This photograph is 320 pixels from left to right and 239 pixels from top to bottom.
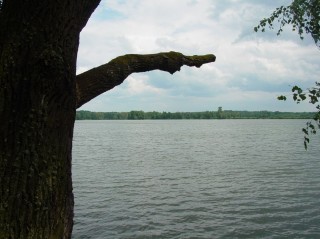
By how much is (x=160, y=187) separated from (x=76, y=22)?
21.7m

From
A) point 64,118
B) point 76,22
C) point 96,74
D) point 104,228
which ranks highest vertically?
point 76,22

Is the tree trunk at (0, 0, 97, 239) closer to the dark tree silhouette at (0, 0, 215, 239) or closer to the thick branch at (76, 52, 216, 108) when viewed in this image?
the dark tree silhouette at (0, 0, 215, 239)

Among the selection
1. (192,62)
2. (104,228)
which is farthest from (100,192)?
(192,62)

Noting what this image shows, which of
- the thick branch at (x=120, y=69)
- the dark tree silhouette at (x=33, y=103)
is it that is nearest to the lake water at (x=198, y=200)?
the thick branch at (x=120, y=69)

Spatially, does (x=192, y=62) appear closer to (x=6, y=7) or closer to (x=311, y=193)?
(x=6, y=7)

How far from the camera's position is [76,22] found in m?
2.50

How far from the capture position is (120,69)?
327 centimetres

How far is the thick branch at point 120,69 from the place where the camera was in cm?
307

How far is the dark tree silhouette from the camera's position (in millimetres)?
2381

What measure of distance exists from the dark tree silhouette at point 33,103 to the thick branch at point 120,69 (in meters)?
0.54

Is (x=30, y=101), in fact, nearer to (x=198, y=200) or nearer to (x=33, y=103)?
(x=33, y=103)

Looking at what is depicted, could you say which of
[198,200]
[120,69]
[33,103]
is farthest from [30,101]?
[198,200]

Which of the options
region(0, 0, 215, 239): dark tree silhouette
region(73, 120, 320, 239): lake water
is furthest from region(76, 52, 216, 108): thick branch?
region(73, 120, 320, 239): lake water

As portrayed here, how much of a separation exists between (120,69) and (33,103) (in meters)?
1.06
